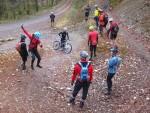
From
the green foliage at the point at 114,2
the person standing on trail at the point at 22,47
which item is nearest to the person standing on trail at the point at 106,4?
the green foliage at the point at 114,2

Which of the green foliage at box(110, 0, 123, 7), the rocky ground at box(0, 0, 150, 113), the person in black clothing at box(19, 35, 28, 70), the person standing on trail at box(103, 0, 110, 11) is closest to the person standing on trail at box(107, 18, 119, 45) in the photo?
the rocky ground at box(0, 0, 150, 113)

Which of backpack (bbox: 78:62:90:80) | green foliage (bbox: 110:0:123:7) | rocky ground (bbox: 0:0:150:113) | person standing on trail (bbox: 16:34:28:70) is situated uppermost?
green foliage (bbox: 110:0:123:7)

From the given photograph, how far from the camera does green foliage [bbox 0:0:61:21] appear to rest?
81812mm

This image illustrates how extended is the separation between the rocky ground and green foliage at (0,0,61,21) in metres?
55.5

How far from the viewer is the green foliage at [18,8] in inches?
3221

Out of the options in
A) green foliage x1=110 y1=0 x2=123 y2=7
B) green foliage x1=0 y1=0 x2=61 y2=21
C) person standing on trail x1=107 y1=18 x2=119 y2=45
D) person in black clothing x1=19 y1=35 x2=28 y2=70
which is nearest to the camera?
person in black clothing x1=19 y1=35 x2=28 y2=70

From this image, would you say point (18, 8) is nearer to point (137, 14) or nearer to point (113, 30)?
point (137, 14)

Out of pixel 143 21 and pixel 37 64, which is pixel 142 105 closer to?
pixel 37 64

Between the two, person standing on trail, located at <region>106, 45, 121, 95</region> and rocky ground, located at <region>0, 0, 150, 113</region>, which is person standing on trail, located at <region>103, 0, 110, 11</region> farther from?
person standing on trail, located at <region>106, 45, 121, 95</region>

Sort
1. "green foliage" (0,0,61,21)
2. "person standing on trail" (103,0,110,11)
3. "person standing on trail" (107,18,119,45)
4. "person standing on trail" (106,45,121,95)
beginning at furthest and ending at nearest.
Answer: "green foliage" (0,0,61,21) → "person standing on trail" (103,0,110,11) → "person standing on trail" (107,18,119,45) → "person standing on trail" (106,45,121,95)

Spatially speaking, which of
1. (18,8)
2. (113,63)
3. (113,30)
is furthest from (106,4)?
(18,8)

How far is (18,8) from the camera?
8675 centimetres

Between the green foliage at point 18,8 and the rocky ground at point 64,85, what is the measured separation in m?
55.5

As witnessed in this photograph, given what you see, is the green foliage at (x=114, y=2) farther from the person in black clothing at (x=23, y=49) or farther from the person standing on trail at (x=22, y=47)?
the person standing on trail at (x=22, y=47)
